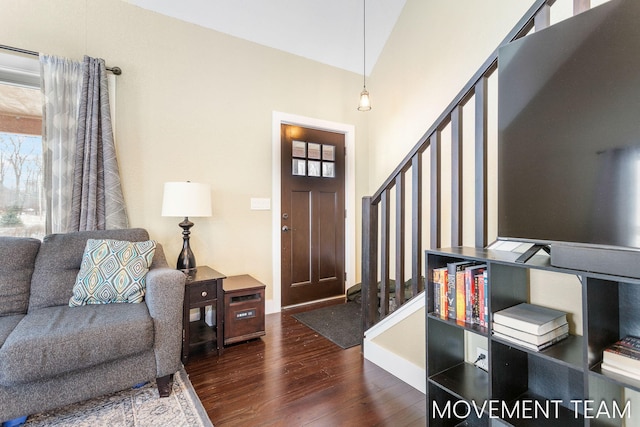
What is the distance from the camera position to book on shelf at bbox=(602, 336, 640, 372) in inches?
33.6

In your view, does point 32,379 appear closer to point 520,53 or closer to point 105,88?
point 105,88

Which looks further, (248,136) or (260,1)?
(248,136)

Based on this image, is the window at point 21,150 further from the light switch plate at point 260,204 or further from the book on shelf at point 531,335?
the book on shelf at point 531,335

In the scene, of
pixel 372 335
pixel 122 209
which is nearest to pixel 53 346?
pixel 122 209

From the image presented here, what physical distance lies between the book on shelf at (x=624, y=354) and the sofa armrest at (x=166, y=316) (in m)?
1.87

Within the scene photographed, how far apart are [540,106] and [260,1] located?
2.57 metres

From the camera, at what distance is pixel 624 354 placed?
0.88 metres

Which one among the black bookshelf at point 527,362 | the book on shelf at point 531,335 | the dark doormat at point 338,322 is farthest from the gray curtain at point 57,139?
the book on shelf at point 531,335

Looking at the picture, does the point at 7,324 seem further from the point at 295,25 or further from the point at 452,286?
the point at 295,25

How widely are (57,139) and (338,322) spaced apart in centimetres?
262

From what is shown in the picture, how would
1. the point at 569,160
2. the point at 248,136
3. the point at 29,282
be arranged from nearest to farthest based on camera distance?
the point at 569,160 → the point at 29,282 → the point at 248,136

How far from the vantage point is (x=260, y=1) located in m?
2.75

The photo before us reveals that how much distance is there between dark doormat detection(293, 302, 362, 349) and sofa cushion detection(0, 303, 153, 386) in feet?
4.54

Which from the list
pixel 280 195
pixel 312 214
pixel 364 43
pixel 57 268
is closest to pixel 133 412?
pixel 57 268
